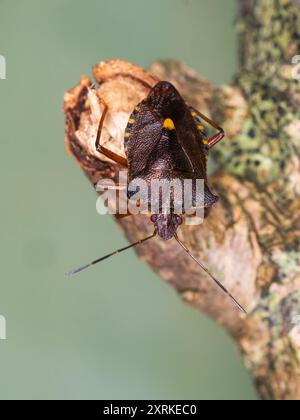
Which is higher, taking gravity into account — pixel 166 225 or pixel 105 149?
pixel 105 149

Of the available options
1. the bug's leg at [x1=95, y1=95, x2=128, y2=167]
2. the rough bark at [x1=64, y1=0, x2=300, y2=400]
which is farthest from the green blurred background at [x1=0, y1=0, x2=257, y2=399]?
the bug's leg at [x1=95, y1=95, x2=128, y2=167]

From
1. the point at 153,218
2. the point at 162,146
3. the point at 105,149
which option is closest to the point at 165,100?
the point at 162,146

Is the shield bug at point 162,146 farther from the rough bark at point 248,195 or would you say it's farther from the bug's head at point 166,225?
the rough bark at point 248,195

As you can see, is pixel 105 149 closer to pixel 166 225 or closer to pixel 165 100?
pixel 165 100

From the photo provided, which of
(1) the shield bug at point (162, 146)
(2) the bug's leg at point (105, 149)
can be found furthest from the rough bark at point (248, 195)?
(1) the shield bug at point (162, 146)

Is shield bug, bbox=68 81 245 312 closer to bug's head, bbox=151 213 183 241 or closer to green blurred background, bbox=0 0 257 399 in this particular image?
bug's head, bbox=151 213 183 241
